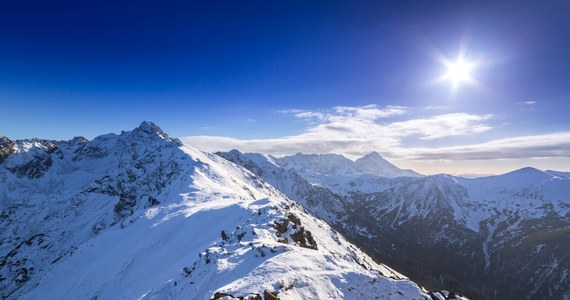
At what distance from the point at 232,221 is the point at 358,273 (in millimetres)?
43331

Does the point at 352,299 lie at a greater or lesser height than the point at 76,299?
greater

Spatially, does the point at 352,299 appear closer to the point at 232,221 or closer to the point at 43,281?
the point at 232,221

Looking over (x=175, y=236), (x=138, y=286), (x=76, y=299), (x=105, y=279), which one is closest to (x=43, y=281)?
(x=76, y=299)

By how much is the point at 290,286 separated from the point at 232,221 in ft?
149

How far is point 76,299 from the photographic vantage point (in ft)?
259

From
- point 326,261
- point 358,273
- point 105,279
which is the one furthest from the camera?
point 105,279

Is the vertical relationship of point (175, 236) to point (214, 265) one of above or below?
below

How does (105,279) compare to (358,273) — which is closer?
(358,273)

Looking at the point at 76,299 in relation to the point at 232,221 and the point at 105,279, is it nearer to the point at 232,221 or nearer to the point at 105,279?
the point at 105,279

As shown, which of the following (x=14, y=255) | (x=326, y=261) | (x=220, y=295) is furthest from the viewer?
(x=14, y=255)

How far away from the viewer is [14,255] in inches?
7544

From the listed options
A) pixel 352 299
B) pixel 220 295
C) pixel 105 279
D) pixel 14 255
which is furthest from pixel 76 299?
pixel 14 255

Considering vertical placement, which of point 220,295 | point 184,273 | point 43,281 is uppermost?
point 220,295

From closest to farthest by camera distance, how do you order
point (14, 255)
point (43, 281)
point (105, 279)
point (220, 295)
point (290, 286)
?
point (220, 295) < point (290, 286) < point (105, 279) < point (43, 281) < point (14, 255)
